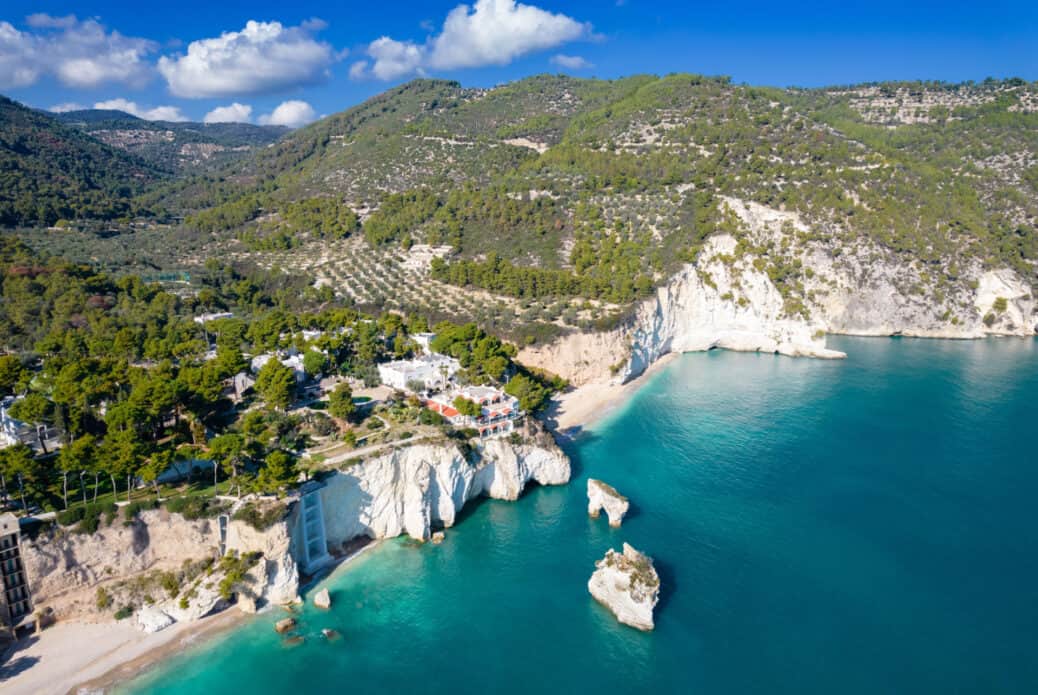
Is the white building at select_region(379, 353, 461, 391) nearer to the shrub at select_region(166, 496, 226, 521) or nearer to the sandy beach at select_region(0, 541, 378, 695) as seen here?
the shrub at select_region(166, 496, 226, 521)

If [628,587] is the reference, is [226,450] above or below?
above

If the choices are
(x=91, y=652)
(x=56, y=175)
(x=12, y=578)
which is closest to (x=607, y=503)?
(x=91, y=652)

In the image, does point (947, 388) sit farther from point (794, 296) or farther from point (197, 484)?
point (197, 484)

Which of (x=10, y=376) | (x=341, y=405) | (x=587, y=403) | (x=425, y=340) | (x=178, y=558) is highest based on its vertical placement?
(x=10, y=376)

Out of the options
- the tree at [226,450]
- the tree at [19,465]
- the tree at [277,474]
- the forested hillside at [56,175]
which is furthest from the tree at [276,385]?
the forested hillside at [56,175]

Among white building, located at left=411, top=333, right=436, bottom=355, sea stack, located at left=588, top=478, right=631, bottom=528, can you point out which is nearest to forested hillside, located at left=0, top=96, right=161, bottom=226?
white building, located at left=411, top=333, right=436, bottom=355

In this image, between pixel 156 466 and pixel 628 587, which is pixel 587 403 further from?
pixel 156 466
